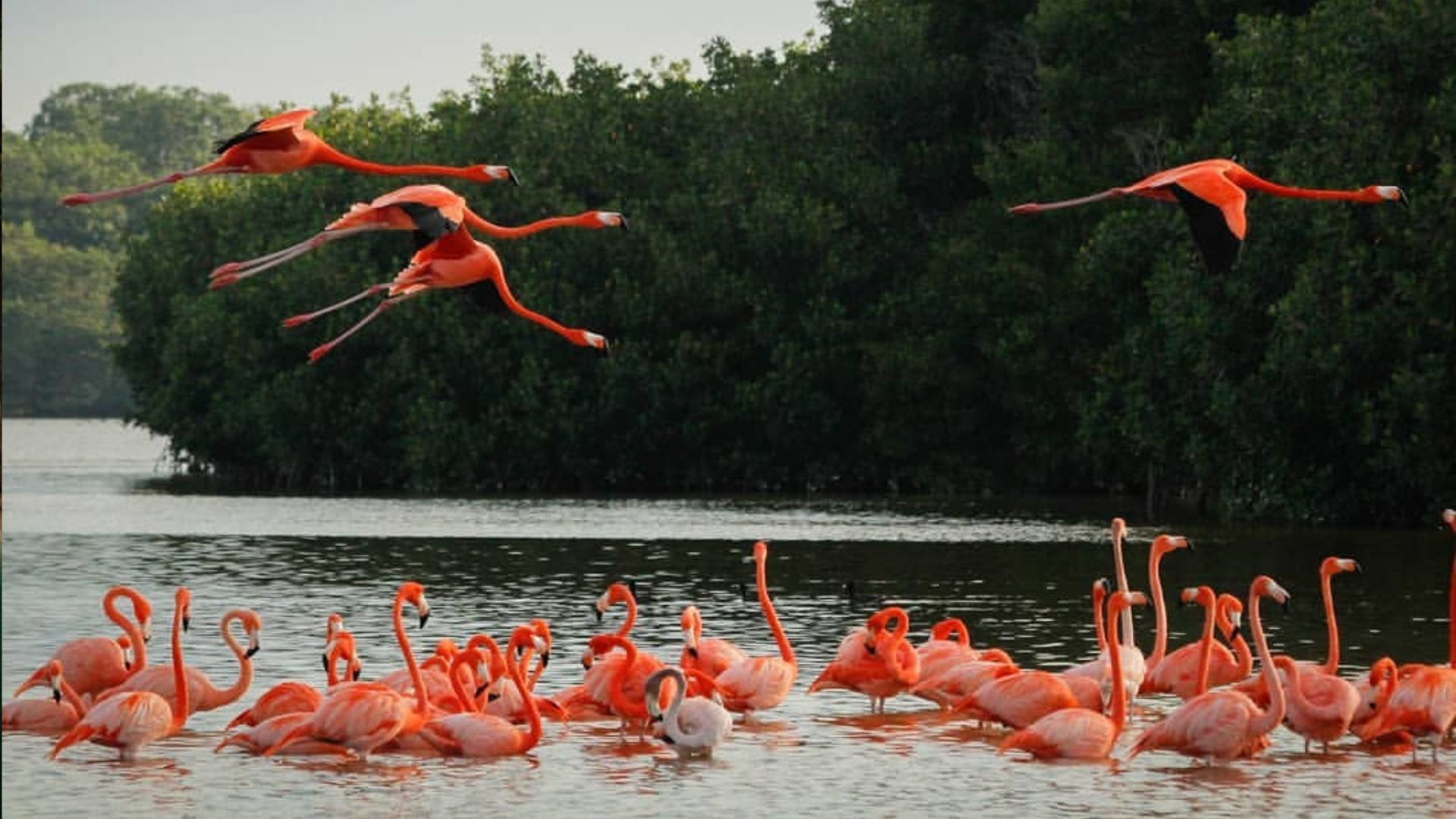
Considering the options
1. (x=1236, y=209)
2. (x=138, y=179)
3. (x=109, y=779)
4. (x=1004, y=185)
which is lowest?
(x=109, y=779)

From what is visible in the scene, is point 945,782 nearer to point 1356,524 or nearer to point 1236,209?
point 1236,209

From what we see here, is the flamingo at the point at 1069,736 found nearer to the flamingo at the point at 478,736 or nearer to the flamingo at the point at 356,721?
the flamingo at the point at 478,736

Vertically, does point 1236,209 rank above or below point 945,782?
above

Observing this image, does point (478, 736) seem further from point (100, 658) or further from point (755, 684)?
point (100, 658)

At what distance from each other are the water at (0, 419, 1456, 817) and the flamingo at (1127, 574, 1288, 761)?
0.59ft

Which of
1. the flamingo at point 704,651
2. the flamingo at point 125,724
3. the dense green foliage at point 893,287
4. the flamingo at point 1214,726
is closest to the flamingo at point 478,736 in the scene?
the flamingo at point 125,724

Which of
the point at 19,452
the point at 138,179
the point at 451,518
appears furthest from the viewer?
the point at 138,179

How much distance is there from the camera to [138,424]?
61.7m

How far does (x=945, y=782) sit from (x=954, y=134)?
3847cm

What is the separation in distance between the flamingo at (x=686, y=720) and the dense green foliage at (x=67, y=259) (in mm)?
78647

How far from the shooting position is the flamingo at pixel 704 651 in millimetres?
15367

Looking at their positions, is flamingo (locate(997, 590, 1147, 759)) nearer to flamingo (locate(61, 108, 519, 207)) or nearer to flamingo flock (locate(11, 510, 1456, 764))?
flamingo flock (locate(11, 510, 1456, 764))

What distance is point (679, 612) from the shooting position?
23500mm

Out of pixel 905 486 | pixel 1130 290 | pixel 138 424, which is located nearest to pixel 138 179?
pixel 138 424
